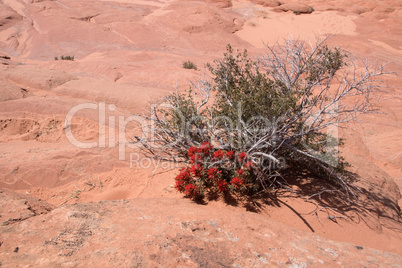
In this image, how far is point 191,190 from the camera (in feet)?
11.4

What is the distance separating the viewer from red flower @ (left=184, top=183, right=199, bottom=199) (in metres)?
3.44

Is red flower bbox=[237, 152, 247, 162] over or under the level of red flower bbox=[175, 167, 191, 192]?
over

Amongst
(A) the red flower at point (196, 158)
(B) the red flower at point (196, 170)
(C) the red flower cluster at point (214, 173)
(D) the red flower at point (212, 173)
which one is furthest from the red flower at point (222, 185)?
(A) the red flower at point (196, 158)

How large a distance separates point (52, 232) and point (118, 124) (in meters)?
3.51

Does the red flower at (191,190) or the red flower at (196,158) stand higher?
the red flower at (196,158)

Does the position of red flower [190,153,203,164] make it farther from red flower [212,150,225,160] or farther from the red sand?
the red sand

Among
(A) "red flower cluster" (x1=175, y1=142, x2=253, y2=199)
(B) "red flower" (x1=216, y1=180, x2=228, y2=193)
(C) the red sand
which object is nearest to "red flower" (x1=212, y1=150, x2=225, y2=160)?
(A) "red flower cluster" (x1=175, y1=142, x2=253, y2=199)

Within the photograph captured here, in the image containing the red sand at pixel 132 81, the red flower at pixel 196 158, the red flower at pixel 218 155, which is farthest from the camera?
the red sand at pixel 132 81

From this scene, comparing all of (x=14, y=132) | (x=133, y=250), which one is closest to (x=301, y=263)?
(x=133, y=250)

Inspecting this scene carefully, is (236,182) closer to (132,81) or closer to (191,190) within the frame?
(191,190)

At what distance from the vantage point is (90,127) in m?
5.49

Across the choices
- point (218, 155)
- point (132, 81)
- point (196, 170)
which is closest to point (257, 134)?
point (218, 155)

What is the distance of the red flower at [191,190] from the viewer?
3.44 m

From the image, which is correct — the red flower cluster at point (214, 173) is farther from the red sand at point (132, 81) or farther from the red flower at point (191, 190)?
the red sand at point (132, 81)
